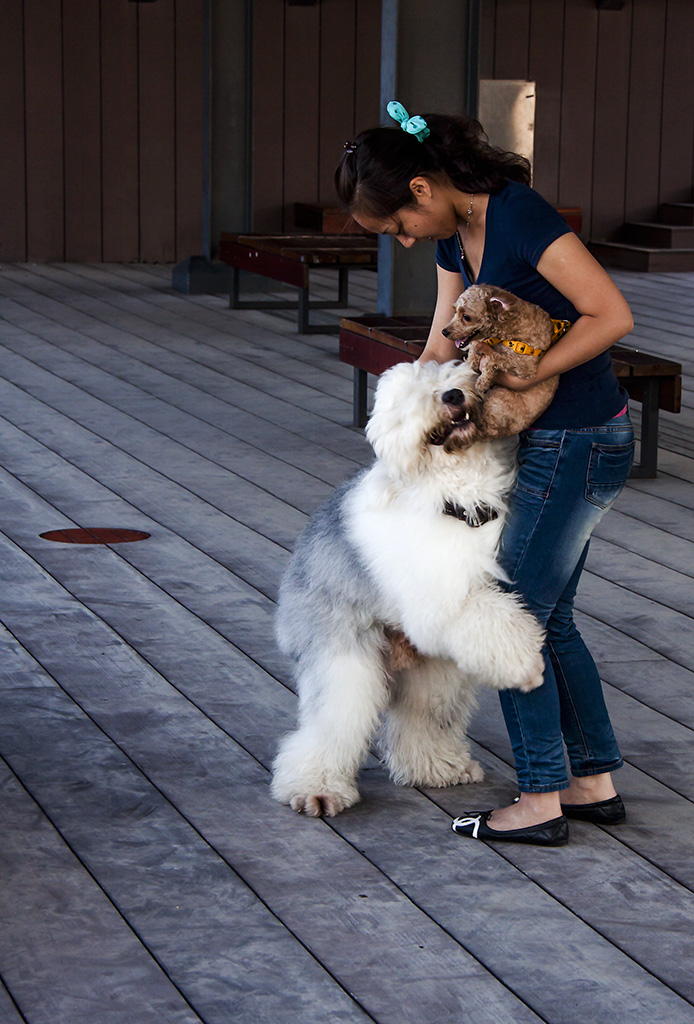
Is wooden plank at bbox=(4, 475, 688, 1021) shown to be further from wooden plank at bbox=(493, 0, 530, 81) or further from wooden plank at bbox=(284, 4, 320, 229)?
wooden plank at bbox=(493, 0, 530, 81)

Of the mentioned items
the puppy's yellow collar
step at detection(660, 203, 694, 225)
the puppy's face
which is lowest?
the puppy's yellow collar

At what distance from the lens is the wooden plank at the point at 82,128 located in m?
12.6

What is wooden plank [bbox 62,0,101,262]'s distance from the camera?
12.6 meters

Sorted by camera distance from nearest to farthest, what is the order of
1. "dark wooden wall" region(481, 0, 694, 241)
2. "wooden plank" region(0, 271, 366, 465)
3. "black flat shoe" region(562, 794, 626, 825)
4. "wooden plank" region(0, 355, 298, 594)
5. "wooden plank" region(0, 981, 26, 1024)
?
"wooden plank" region(0, 981, 26, 1024), "black flat shoe" region(562, 794, 626, 825), "wooden plank" region(0, 355, 298, 594), "wooden plank" region(0, 271, 366, 465), "dark wooden wall" region(481, 0, 694, 241)

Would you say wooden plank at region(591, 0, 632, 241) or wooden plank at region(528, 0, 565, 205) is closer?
wooden plank at region(528, 0, 565, 205)

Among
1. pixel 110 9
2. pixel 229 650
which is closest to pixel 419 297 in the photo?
pixel 229 650

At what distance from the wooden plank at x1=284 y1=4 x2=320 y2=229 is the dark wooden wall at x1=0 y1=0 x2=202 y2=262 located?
848mm

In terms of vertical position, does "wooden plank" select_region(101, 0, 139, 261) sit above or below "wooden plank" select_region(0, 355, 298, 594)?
above

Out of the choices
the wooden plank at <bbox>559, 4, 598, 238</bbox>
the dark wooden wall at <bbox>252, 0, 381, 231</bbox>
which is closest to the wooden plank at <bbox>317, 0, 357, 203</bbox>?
the dark wooden wall at <bbox>252, 0, 381, 231</bbox>

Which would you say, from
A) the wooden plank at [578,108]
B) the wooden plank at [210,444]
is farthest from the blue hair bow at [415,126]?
the wooden plank at [578,108]

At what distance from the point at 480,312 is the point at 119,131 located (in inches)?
432

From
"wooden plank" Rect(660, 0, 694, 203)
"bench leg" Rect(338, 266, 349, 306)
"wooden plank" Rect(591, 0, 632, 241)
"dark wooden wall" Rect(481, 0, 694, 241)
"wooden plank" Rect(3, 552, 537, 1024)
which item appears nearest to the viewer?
"wooden plank" Rect(3, 552, 537, 1024)

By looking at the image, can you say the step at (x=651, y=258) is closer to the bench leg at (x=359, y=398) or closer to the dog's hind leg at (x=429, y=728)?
the bench leg at (x=359, y=398)

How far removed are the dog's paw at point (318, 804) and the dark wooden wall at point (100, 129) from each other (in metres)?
10.6
